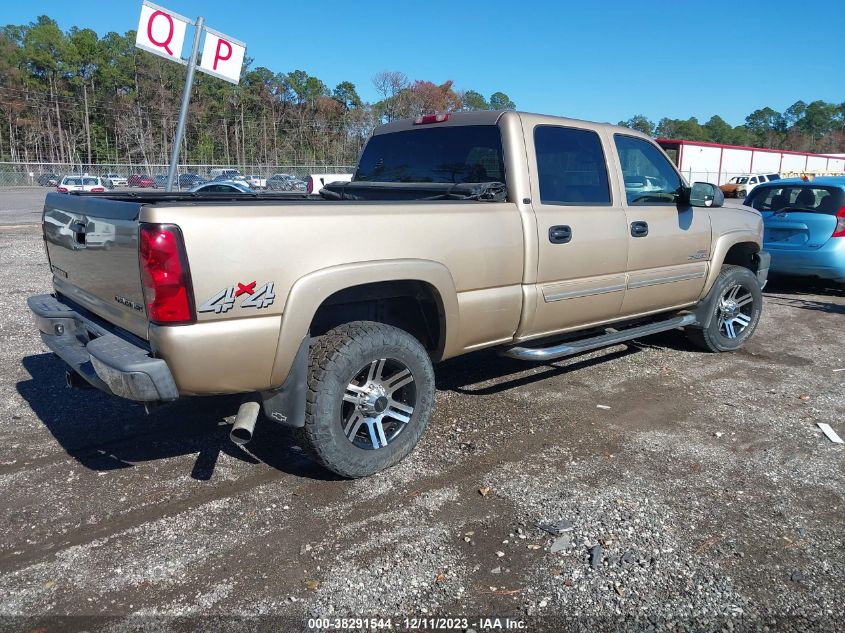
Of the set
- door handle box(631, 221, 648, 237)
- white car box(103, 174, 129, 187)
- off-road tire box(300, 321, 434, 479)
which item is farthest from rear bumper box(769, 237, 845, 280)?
white car box(103, 174, 129, 187)

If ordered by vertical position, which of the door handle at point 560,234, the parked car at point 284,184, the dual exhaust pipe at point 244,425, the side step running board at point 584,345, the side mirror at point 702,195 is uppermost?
the parked car at point 284,184

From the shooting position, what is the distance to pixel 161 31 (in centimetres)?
780

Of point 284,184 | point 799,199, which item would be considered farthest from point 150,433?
point 284,184

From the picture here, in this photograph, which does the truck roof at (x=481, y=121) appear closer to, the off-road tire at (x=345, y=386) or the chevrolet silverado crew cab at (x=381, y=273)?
the chevrolet silverado crew cab at (x=381, y=273)

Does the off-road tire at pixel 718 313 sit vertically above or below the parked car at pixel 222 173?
below

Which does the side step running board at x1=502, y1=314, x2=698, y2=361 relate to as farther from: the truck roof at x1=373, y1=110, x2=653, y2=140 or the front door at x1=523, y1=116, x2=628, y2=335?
the truck roof at x1=373, y1=110, x2=653, y2=140

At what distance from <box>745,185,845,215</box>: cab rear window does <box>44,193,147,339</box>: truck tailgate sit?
889cm

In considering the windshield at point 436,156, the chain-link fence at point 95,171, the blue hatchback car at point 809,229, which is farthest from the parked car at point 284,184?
the windshield at point 436,156

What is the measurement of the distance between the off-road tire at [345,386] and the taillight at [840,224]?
7380 millimetres

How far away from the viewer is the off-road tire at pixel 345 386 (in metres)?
3.41

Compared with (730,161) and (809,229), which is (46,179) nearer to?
(730,161)

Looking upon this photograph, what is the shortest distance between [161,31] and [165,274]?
6.11 m

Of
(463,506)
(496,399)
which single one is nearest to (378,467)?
(463,506)

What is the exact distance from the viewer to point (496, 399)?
5.04 m
